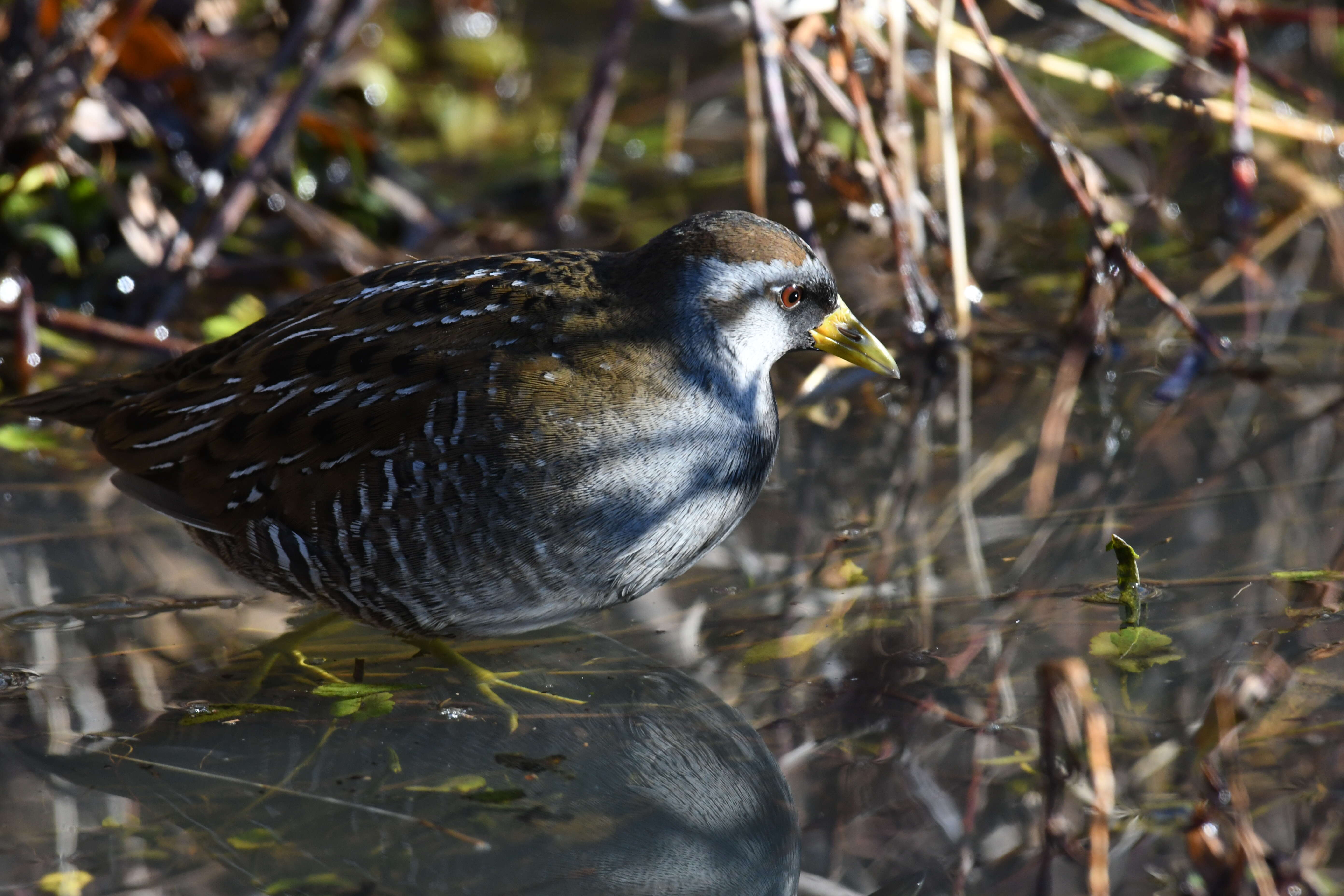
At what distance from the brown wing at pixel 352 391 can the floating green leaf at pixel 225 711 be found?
0.41 metres

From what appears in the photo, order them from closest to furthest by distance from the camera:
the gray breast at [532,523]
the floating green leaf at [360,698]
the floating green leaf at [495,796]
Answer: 1. the floating green leaf at [495,796]
2. the gray breast at [532,523]
3. the floating green leaf at [360,698]

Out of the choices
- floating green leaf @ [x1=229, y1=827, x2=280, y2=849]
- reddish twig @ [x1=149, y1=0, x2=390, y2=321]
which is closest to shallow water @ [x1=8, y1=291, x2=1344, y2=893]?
floating green leaf @ [x1=229, y1=827, x2=280, y2=849]

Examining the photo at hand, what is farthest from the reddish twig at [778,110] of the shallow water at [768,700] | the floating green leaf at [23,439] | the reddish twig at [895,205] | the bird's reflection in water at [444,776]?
the floating green leaf at [23,439]

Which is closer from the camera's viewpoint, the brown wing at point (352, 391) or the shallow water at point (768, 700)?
the shallow water at point (768, 700)

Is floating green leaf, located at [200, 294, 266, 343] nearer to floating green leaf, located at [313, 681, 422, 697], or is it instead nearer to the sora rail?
the sora rail

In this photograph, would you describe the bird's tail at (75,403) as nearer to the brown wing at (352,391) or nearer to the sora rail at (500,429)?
the brown wing at (352,391)

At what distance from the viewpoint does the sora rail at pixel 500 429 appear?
2832mm

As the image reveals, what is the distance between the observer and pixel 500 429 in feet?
9.29

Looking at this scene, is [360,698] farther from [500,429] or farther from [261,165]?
[261,165]

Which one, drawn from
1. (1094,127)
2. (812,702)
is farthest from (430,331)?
(1094,127)

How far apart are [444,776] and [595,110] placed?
3.20 m

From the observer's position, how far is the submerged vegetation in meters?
2.49

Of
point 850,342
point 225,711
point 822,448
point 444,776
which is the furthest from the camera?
point 822,448

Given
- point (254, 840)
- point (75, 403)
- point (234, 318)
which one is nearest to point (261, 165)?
point (234, 318)
